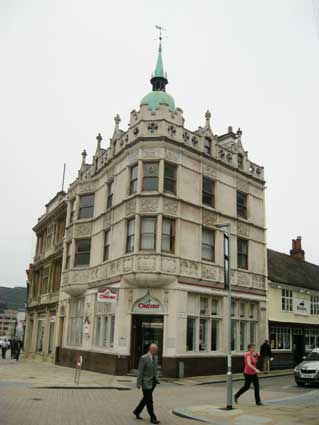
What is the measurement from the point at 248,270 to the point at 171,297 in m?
6.82

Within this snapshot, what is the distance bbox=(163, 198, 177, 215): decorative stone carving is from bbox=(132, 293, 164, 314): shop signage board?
4296 mm

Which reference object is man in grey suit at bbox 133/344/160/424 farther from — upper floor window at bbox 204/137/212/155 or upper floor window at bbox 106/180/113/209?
upper floor window at bbox 204/137/212/155

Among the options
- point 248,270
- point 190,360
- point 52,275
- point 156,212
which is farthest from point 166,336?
point 52,275

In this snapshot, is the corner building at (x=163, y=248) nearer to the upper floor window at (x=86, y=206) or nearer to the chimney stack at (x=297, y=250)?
the upper floor window at (x=86, y=206)

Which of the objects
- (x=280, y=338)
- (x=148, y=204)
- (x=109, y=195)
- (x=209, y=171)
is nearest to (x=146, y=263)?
(x=148, y=204)

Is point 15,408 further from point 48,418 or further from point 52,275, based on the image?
point 52,275

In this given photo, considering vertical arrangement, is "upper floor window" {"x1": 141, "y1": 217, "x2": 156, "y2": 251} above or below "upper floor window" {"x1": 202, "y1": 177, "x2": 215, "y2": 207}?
below

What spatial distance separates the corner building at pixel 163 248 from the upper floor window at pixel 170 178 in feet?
0.19

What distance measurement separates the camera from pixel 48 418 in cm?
1103

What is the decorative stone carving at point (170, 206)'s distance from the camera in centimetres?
2331

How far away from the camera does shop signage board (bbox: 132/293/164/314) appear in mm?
22484

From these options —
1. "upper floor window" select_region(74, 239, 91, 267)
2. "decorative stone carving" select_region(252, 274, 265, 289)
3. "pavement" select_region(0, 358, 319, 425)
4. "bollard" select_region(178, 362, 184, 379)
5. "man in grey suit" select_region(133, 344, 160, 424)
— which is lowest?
"pavement" select_region(0, 358, 319, 425)

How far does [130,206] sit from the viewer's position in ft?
78.8

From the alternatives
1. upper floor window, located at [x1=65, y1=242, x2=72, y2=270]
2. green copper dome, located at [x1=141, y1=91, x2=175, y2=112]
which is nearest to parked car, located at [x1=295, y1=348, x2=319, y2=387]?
green copper dome, located at [x1=141, y1=91, x2=175, y2=112]
